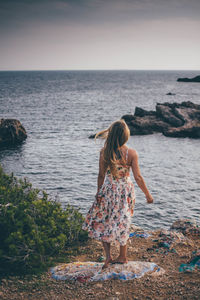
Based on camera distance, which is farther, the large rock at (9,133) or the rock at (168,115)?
the rock at (168,115)

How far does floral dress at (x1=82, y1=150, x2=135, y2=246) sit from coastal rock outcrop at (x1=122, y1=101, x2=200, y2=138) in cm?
2882

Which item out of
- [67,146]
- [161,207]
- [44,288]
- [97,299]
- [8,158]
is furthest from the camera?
[67,146]

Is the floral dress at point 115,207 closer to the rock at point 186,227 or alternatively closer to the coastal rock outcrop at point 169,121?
the rock at point 186,227

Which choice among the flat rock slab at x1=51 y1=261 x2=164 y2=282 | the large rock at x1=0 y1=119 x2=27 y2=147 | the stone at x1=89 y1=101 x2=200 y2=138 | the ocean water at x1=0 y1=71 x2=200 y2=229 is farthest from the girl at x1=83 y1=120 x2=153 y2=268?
the stone at x1=89 y1=101 x2=200 y2=138

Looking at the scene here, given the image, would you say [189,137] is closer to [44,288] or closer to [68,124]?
[68,124]

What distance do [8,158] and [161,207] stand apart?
1493cm

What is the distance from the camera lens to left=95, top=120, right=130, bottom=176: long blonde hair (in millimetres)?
4914

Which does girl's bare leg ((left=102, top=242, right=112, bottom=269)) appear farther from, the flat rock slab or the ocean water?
the ocean water

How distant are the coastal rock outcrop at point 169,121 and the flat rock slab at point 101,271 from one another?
2855 centimetres

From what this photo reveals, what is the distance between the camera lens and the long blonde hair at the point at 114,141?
4.91 metres

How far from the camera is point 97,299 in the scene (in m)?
4.86

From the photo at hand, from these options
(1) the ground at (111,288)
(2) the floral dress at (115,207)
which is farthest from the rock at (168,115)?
(2) the floral dress at (115,207)

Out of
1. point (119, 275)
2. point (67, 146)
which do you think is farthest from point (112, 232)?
point (67, 146)

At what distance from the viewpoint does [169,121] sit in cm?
3722
